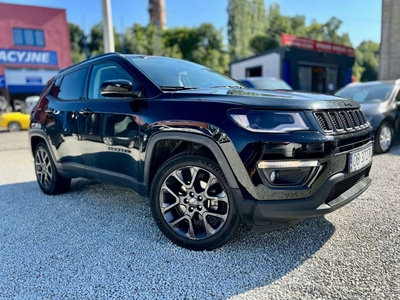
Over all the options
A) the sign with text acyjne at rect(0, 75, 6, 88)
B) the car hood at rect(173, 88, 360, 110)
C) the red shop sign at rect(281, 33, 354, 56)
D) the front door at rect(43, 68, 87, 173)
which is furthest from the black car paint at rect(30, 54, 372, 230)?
the sign with text acyjne at rect(0, 75, 6, 88)

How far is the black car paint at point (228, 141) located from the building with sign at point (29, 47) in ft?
96.7

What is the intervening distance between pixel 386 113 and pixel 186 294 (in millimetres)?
5760

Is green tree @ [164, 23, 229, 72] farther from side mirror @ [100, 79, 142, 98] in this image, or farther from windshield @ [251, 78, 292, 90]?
side mirror @ [100, 79, 142, 98]

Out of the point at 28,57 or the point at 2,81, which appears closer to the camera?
the point at 2,81

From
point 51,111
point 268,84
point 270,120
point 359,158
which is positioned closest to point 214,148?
point 270,120

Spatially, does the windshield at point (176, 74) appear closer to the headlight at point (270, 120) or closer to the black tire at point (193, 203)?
the black tire at point (193, 203)

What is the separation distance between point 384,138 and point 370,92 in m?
1.36

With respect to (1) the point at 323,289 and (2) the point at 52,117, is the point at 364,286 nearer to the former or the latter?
(1) the point at 323,289

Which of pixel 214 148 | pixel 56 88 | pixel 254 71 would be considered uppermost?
pixel 254 71

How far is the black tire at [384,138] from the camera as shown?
5.96m

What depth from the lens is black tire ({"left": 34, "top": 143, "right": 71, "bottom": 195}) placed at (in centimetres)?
412

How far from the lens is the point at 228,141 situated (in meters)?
2.23

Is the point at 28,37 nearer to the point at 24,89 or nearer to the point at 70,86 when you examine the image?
the point at 24,89

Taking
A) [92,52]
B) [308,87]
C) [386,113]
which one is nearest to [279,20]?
[92,52]
